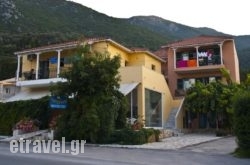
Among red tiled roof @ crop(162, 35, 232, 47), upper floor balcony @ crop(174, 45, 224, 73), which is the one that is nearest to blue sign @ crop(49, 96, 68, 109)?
upper floor balcony @ crop(174, 45, 224, 73)

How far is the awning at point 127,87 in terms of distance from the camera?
30.6m

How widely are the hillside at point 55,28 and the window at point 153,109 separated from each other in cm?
4079

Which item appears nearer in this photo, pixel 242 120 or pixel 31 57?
pixel 242 120

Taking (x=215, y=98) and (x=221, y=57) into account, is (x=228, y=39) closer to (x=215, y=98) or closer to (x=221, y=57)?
(x=221, y=57)

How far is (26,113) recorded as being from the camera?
104ft

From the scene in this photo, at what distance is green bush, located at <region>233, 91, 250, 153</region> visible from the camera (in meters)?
18.2

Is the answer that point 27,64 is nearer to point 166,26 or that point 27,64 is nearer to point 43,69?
point 43,69

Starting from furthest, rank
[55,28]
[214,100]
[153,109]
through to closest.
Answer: [55,28] < [214,100] < [153,109]

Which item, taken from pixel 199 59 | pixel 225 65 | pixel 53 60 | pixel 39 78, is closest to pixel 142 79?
pixel 53 60

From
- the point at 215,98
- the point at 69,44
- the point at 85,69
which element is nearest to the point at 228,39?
the point at 215,98

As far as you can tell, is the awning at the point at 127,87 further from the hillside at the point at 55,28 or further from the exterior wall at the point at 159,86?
the hillside at the point at 55,28

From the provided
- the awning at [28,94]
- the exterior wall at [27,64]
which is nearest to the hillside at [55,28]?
the exterior wall at [27,64]

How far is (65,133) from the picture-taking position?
86.4 ft

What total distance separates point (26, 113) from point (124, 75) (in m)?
8.37
